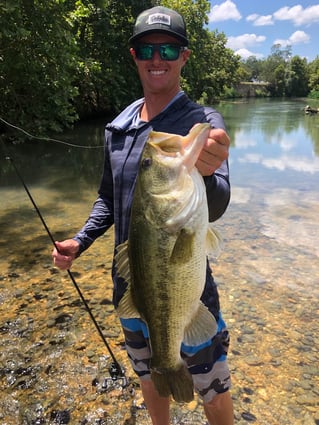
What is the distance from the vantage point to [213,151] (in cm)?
172

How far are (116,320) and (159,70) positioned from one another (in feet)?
11.2

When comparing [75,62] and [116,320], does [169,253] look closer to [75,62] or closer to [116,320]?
[116,320]

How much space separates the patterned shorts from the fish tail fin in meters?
0.20

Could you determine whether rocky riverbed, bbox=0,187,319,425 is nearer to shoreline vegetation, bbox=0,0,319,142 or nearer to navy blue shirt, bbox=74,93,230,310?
navy blue shirt, bbox=74,93,230,310

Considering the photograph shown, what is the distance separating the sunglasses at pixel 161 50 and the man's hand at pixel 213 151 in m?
0.78

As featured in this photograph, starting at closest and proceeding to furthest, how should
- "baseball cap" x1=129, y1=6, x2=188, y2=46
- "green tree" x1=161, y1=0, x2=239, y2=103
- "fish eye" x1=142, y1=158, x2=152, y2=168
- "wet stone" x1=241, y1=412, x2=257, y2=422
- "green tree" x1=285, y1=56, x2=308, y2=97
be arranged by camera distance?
"fish eye" x1=142, y1=158, x2=152, y2=168 < "baseball cap" x1=129, y1=6, x2=188, y2=46 < "wet stone" x1=241, y1=412, x2=257, y2=422 < "green tree" x1=161, y1=0, x2=239, y2=103 < "green tree" x1=285, y1=56, x2=308, y2=97

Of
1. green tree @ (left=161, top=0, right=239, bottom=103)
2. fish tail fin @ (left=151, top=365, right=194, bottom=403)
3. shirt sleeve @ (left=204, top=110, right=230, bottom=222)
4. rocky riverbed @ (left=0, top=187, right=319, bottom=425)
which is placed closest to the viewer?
shirt sleeve @ (left=204, top=110, right=230, bottom=222)

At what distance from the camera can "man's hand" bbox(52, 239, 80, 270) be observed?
2.53m

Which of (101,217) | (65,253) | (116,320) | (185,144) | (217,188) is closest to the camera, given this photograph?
(185,144)

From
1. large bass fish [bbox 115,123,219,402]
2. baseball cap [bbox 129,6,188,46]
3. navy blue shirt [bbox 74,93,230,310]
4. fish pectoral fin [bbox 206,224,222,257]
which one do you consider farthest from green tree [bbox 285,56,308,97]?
large bass fish [bbox 115,123,219,402]

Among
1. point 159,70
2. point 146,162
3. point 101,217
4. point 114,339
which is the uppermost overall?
point 159,70

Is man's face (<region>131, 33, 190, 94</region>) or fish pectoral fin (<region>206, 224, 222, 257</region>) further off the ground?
man's face (<region>131, 33, 190, 94</region>)

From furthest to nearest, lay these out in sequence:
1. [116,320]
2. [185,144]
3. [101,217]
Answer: [116,320] → [101,217] → [185,144]

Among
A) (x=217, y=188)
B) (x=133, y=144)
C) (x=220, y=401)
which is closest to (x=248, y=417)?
(x=220, y=401)
